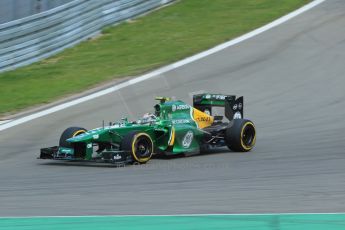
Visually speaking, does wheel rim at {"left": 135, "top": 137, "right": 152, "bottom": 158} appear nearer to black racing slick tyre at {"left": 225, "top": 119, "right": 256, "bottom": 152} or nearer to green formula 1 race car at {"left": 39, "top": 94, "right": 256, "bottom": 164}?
green formula 1 race car at {"left": 39, "top": 94, "right": 256, "bottom": 164}

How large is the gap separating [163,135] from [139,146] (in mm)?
669

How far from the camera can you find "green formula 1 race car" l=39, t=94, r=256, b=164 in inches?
420

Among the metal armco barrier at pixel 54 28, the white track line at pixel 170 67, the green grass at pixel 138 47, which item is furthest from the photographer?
the metal armco barrier at pixel 54 28

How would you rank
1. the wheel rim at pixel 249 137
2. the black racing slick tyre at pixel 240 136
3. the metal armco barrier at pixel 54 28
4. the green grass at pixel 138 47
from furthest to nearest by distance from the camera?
the metal armco barrier at pixel 54 28 < the green grass at pixel 138 47 < the wheel rim at pixel 249 137 < the black racing slick tyre at pixel 240 136

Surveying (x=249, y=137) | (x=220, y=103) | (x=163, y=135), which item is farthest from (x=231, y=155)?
(x=163, y=135)

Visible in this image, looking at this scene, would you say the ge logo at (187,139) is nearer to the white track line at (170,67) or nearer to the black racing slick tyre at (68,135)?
the black racing slick tyre at (68,135)

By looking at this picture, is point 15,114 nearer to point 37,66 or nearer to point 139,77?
point 139,77

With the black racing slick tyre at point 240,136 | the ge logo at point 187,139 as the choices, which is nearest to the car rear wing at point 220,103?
the black racing slick tyre at point 240,136

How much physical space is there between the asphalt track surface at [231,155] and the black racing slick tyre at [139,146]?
24cm

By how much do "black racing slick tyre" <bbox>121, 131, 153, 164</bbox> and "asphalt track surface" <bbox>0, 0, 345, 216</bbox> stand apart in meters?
0.24

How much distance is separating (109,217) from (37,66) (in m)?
13.5

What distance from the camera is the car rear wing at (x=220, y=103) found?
12438 millimetres

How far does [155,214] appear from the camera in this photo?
24.6ft

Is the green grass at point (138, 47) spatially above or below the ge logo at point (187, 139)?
above
